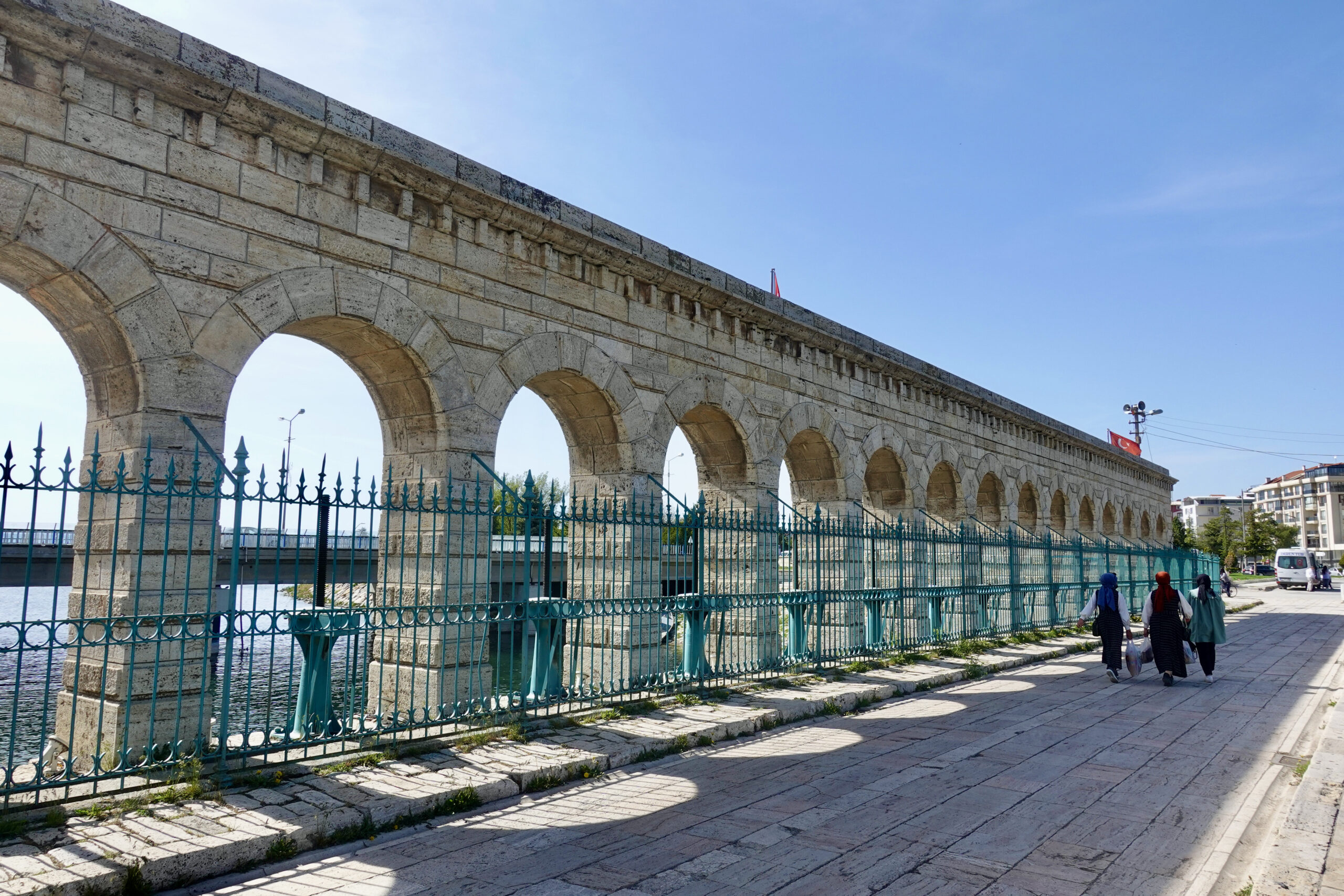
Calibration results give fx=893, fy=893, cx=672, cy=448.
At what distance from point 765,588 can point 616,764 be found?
426 centimetres

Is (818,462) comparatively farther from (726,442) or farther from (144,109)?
(144,109)

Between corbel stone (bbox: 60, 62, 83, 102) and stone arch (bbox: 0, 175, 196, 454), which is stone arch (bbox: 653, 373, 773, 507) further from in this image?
corbel stone (bbox: 60, 62, 83, 102)

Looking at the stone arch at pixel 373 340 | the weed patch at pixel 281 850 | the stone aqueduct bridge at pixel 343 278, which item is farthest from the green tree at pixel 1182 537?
the weed patch at pixel 281 850

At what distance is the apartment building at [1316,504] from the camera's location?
288 feet

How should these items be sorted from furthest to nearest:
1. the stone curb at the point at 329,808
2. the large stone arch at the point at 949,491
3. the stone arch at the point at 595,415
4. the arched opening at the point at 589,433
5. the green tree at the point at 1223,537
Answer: the green tree at the point at 1223,537, the large stone arch at the point at 949,491, the arched opening at the point at 589,433, the stone arch at the point at 595,415, the stone curb at the point at 329,808

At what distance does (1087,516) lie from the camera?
2370 cm

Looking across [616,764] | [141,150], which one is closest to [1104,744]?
[616,764]

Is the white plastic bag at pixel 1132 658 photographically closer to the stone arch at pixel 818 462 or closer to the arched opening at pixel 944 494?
the stone arch at pixel 818 462

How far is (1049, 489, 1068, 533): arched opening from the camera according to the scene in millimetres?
22156

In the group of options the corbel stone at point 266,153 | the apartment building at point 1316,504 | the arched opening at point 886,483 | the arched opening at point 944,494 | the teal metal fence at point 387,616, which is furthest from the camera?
the apartment building at point 1316,504

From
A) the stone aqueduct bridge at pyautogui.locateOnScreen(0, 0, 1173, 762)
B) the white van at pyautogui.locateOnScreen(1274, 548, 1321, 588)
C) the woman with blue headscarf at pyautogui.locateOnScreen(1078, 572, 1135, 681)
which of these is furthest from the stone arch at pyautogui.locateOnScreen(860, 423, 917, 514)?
the white van at pyautogui.locateOnScreen(1274, 548, 1321, 588)

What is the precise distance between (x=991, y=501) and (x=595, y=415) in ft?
39.0

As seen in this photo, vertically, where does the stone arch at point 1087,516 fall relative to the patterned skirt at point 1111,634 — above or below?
above

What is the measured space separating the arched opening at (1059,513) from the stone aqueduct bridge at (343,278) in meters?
12.2
